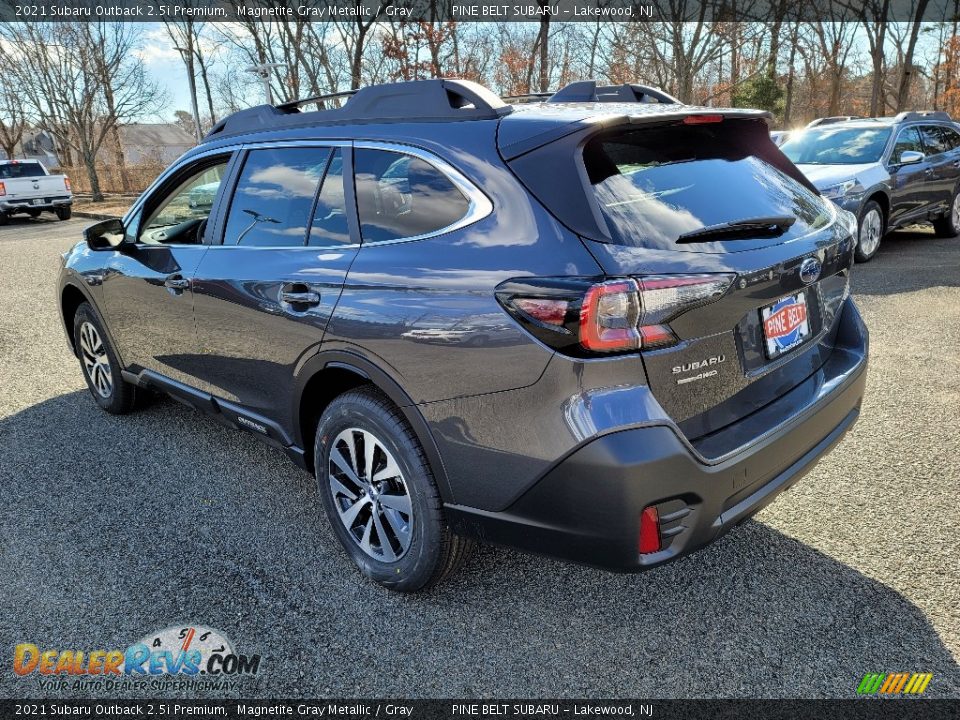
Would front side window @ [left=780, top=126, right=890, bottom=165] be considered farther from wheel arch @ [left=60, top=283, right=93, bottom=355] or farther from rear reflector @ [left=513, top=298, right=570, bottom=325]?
rear reflector @ [left=513, top=298, right=570, bottom=325]

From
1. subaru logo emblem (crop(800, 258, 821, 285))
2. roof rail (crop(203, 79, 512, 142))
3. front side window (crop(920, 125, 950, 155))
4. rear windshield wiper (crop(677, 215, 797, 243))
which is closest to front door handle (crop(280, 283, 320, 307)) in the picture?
roof rail (crop(203, 79, 512, 142))

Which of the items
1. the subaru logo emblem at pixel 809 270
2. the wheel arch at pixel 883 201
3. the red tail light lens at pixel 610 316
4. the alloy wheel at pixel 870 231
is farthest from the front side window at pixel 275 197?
the wheel arch at pixel 883 201

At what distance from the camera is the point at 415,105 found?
271cm

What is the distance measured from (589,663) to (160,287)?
2.84 metres

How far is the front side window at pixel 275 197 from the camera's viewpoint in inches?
120

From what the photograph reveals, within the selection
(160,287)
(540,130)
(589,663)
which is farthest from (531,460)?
(160,287)

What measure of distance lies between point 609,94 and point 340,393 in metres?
1.70

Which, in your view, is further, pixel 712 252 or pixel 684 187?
pixel 684 187

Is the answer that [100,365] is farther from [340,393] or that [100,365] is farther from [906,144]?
[906,144]

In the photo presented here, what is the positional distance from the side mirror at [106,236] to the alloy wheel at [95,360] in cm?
58

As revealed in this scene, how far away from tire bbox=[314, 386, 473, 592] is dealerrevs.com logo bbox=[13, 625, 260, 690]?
23.2 inches

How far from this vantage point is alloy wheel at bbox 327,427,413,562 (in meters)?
2.72

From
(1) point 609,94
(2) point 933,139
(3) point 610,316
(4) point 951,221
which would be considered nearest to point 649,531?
(3) point 610,316

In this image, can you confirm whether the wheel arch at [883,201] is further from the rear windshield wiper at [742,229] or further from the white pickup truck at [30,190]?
the white pickup truck at [30,190]
